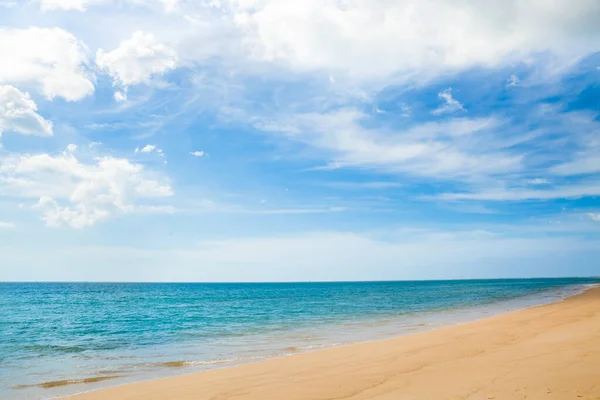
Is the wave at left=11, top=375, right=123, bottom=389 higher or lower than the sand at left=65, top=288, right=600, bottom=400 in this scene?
lower

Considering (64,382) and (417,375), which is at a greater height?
(417,375)

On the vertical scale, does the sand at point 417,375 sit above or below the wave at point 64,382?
above

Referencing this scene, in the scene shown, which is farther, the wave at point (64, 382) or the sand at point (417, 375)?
the wave at point (64, 382)

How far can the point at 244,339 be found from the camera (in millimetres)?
21438

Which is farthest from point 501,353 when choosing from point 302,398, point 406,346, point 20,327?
point 20,327

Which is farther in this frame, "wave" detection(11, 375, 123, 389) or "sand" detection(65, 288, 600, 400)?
"wave" detection(11, 375, 123, 389)

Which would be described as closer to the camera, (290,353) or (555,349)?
(555,349)

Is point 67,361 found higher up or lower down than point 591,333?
lower down

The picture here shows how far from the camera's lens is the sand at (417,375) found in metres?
8.30

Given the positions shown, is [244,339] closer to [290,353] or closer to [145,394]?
[290,353]

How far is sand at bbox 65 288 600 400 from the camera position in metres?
8.30

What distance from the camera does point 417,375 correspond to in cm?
1005

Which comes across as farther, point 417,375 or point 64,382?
point 64,382

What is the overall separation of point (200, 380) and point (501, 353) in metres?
9.26
